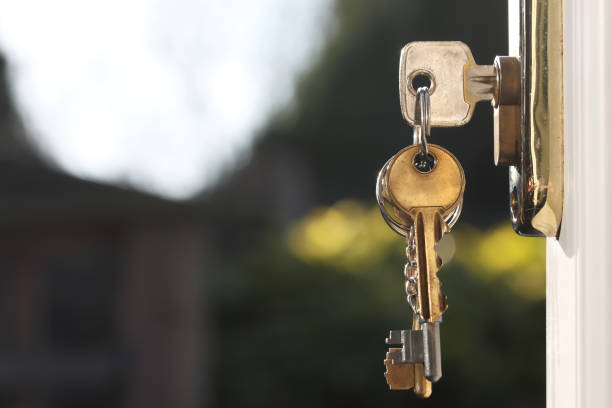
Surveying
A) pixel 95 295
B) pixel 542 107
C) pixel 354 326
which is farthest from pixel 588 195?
pixel 95 295

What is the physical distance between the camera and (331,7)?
741 centimetres

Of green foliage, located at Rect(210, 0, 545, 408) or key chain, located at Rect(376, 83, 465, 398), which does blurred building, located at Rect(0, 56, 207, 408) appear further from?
key chain, located at Rect(376, 83, 465, 398)

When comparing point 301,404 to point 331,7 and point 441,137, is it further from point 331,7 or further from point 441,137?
point 331,7

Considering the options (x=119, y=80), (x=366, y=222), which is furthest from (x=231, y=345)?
(x=119, y=80)

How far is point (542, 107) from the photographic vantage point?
0.31 m

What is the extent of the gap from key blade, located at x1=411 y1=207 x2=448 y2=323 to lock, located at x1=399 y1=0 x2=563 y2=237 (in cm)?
4

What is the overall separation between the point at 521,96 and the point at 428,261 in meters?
0.08

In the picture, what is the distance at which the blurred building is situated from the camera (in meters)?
3.21

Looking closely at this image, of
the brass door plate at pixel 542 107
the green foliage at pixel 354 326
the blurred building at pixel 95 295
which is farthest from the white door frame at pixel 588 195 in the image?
the blurred building at pixel 95 295

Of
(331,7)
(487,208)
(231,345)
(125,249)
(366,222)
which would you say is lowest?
(231,345)

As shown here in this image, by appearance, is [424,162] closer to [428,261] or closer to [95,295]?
[428,261]

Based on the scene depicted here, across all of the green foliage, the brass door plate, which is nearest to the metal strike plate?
the brass door plate

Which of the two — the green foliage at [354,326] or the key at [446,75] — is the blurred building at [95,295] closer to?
the green foliage at [354,326]

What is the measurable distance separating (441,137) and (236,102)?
172 centimetres
